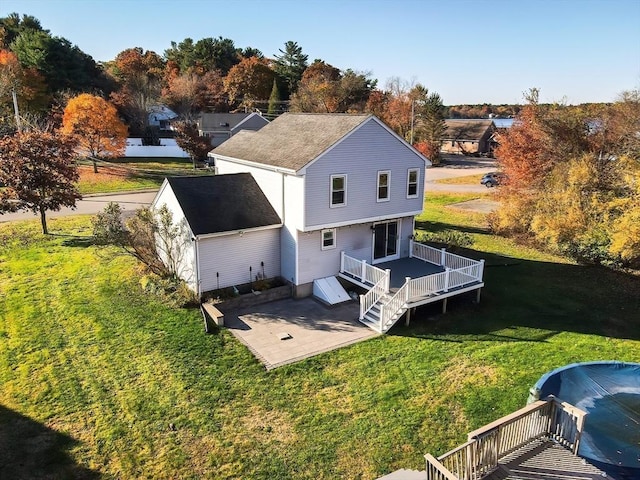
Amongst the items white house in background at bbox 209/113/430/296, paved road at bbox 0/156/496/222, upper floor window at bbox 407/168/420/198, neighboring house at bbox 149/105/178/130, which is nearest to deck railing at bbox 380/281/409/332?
white house in background at bbox 209/113/430/296

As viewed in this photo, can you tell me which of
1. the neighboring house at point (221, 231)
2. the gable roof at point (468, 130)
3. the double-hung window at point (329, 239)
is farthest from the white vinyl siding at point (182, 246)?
the gable roof at point (468, 130)

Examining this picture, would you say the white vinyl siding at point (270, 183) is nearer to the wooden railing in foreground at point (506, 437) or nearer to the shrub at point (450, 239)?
the shrub at point (450, 239)

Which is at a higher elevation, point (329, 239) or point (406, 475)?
point (329, 239)

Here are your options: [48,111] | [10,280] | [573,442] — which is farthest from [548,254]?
[48,111]

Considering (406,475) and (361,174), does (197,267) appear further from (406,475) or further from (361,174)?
(406,475)

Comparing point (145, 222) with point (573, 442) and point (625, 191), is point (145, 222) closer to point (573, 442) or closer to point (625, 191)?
point (573, 442)

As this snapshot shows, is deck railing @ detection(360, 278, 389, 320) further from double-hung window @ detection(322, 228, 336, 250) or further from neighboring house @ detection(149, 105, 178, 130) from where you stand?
neighboring house @ detection(149, 105, 178, 130)

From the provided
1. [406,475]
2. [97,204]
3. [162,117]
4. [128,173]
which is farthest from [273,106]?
[406,475]
